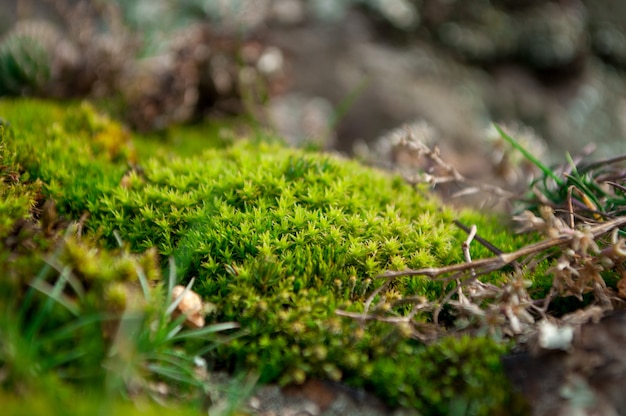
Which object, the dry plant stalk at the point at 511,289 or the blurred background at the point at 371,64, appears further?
the blurred background at the point at 371,64

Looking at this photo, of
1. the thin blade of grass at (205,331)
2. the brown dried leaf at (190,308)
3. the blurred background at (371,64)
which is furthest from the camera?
the blurred background at (371,64)

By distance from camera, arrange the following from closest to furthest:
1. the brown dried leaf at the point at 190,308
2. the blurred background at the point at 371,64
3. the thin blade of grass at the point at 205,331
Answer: the thin blade of grass at the point at 205,331 → the brown dried leaf at the point at 190,308 → the blurred background at the point at 371,64

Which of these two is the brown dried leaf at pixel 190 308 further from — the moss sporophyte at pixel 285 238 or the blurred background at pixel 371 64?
the blurred background at pixel 371 64

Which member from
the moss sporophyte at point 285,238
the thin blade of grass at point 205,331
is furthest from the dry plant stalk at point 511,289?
the thin blade of grass at point 205,331

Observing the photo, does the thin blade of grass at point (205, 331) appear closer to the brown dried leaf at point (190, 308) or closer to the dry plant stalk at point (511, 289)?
the brown dried leaf at point (190, 308)

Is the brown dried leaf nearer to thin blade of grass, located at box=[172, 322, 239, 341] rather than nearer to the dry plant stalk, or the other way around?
thin blade of grass, located at box=[172, 322, 239, 341]

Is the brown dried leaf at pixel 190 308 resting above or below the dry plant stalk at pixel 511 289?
above
